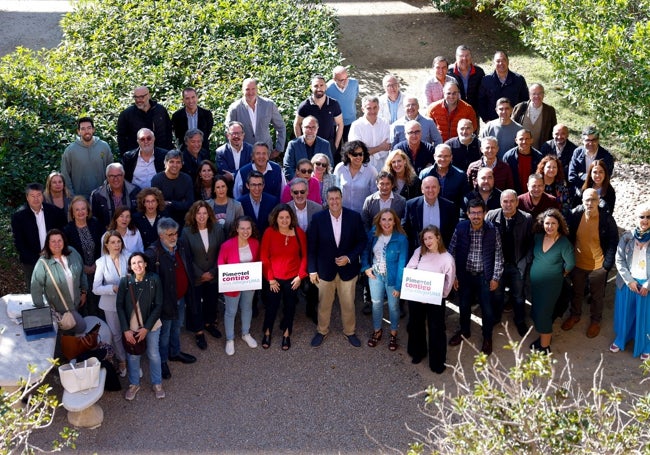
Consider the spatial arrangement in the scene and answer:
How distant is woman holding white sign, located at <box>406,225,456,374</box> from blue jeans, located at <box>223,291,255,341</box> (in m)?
1.82

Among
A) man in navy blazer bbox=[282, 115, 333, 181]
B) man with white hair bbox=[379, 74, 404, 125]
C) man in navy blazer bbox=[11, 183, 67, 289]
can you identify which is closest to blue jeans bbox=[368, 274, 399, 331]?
man in navy blazer bbox=[282, 115, 333, 181]

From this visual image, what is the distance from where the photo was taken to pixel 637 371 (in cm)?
997

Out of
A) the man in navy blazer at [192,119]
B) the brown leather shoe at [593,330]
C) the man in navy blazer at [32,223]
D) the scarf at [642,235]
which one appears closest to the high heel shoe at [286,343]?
the man in navy blazer at [32,223]

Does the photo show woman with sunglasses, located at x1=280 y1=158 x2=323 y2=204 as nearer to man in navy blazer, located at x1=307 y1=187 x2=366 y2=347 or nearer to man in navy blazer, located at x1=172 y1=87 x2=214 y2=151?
man in navy blazer, located at x1=307 y1=187 x2=366 y2=347

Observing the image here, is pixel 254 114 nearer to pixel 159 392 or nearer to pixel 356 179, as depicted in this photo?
pixel 356 179

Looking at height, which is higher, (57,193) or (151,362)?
(57,193)

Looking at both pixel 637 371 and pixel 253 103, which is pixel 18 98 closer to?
pixel 253 103

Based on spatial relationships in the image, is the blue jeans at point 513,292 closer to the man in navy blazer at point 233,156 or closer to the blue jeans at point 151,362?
the man in navy blazer at point 233,156

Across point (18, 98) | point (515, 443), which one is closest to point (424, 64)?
point (18, 98)

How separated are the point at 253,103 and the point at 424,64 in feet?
22.7

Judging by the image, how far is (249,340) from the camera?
10.4m

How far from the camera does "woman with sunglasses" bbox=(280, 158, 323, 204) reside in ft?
35.1

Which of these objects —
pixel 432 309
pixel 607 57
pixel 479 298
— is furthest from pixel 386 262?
pixel 607 57

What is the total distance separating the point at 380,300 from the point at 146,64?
6.40m
